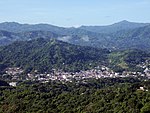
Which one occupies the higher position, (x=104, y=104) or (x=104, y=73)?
(x=104, y=104)

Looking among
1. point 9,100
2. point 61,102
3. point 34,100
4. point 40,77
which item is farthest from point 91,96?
point 40,77

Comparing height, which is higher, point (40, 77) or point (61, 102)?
point (61, 102)

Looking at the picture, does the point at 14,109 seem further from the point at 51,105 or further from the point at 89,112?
the point at 89,112

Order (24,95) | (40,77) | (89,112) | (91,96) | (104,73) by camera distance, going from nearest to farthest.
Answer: (89,112) < (91,96) < (24,95) < (40,77) < (104,73)

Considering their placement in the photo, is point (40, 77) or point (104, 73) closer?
point (40, 77)

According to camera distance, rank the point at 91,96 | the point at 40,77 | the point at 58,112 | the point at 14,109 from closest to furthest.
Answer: the point at 58,112
the point at 14,109
the point at 91,96
the point at 40,77

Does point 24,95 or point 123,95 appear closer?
point 123,95

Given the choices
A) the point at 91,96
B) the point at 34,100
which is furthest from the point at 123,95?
the point at 34,100

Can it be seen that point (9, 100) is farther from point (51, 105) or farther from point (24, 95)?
point (51, 105)

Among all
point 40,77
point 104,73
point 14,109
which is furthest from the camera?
point 104,73
